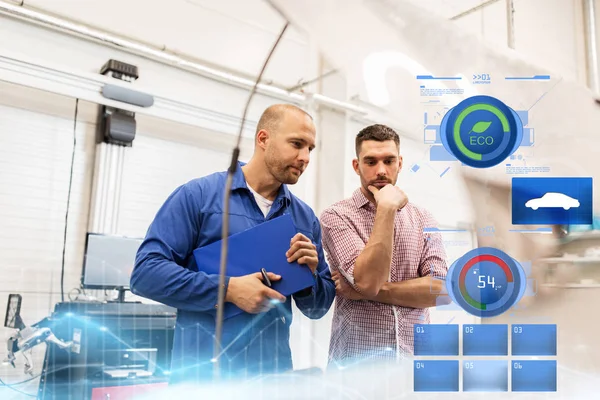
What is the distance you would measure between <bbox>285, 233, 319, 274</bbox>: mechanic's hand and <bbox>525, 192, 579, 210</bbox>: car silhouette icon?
10.5 inches

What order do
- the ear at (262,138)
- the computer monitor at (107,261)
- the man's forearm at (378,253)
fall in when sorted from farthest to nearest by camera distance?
the computer monitor at (107,261), the ear at (262,138), the man's forearm at (378,253)

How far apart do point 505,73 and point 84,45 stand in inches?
104

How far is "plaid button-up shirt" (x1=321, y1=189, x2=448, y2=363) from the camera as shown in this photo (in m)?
0.62

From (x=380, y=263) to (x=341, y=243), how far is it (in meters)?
0.09

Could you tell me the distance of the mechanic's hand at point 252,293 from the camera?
0.60m

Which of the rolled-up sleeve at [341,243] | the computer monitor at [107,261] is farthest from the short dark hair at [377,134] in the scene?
the computer monitor at [107,261]

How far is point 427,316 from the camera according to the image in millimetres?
615

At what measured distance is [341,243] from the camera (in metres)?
0.68

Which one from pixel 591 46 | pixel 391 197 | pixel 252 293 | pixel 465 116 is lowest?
pixel 252 293

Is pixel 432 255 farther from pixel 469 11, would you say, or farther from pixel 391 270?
pixel 469 11

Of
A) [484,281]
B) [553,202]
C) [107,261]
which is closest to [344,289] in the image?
[484,281]

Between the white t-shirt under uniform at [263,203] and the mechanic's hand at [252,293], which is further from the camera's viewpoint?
the white t-shirt under uniform at [263,203]

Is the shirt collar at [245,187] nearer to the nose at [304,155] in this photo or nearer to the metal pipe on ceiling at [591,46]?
the nose at [304,155]

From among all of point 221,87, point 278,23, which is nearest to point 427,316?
point 278,23
